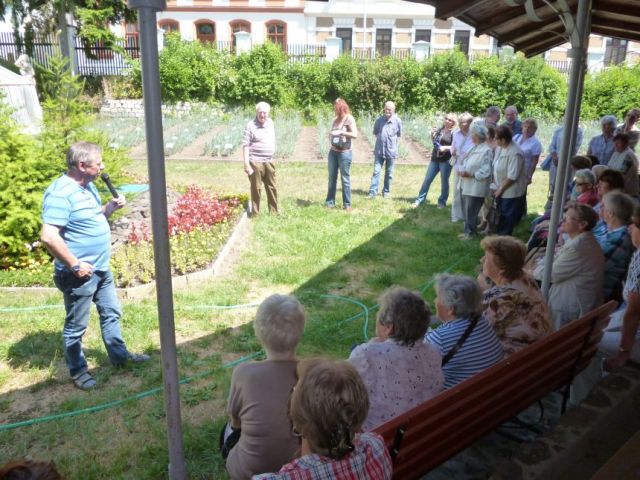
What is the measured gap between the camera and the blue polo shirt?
12.0 ft

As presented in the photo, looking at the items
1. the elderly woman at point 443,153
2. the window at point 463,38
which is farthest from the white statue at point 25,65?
the window at point 463,38

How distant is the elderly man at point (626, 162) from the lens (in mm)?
6520

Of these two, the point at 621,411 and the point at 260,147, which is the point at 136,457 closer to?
the point at 621,411

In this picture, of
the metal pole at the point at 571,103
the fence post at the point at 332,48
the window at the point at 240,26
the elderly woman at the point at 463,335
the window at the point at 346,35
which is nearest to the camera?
the elderly woman at the point at 463,335

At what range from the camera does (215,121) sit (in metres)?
19.6

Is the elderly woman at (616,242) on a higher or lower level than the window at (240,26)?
lower

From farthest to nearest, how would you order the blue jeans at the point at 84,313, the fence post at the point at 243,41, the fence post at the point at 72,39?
1. the fence post at the point at 243,41
2. the fence post at the point at 72,39
3. the blue jeans at the point at 84,313

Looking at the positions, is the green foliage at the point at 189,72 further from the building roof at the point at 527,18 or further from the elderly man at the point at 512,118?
the building roof at the point at 527,18

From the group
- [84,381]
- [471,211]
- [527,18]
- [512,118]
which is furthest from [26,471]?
[512,118]

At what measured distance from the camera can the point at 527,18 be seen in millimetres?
5781

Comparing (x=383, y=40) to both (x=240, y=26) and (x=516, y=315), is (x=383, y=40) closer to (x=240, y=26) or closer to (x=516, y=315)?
(x=240, y=26)

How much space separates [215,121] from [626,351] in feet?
58.6

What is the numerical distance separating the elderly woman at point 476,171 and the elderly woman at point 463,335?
4.63 meters

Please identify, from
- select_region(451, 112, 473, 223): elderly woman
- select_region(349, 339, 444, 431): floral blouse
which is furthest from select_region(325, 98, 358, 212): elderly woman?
select_region(349, 339, 444, 431): floral blouse
